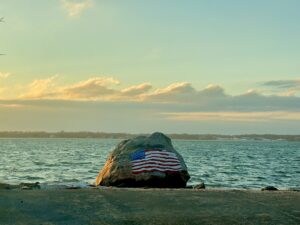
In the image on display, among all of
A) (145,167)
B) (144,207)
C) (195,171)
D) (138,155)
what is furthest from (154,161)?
(195,171)

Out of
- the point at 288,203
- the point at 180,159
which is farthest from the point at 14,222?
the point at 180,159

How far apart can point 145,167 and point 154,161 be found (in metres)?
0.57

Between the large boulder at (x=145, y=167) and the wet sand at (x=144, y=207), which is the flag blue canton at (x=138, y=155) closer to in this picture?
the large boulder at (x=145, y=167)

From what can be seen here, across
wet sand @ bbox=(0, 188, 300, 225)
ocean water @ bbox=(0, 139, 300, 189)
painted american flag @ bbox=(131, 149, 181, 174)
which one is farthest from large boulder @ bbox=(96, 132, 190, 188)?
wet sand @ bbox=(0, 188, 300, 225)

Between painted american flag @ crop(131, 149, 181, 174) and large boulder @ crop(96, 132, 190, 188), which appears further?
painted american flag @ crop(131, 149, 181, 174)

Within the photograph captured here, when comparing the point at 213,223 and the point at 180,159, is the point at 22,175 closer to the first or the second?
the point at 180,159

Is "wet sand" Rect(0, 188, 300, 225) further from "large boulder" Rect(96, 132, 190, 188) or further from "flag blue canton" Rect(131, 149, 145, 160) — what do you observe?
"flag blue canton" Rect(131, 149, 145, 160)

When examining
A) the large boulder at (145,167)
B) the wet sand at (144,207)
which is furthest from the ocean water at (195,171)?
the wet sand at (144,207)

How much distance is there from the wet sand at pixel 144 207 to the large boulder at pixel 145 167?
539 cm

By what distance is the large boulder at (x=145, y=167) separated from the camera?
21.1 m

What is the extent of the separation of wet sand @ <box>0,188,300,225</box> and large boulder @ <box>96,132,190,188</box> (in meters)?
5.39

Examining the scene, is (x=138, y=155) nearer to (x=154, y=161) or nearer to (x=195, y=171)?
(x=154, y=161)

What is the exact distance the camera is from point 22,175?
3356 centimetres

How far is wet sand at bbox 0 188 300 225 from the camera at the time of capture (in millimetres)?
10867
